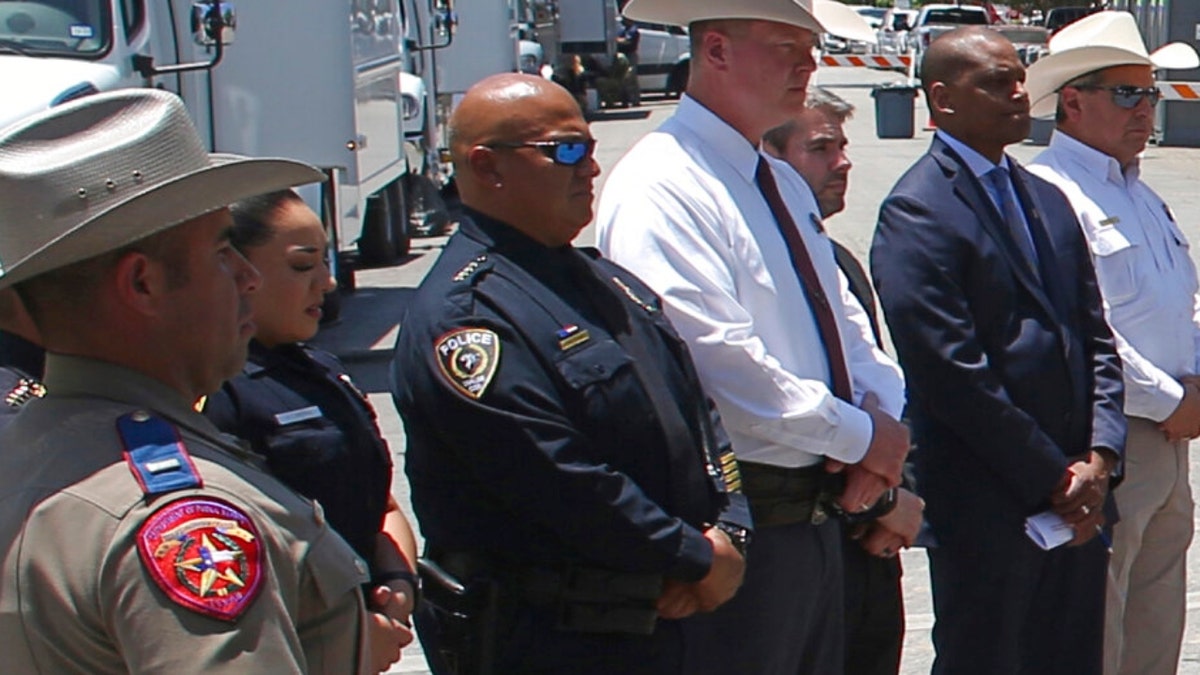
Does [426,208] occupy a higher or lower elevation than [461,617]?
lower

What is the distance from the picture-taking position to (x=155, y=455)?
1.75 metres

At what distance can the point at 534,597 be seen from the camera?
2.86 metres

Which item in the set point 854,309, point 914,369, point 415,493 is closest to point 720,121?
point 854,309

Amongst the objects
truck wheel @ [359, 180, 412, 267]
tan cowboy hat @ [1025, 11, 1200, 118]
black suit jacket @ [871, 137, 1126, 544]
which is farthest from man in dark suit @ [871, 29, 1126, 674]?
truck wheel @ [359, 180, 412, 267]

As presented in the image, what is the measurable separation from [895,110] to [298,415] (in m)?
22.4

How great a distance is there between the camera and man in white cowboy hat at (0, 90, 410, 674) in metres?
1.68

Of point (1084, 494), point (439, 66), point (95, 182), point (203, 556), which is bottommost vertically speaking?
point (439, 66)

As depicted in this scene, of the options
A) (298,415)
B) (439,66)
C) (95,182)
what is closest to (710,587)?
(298,415)

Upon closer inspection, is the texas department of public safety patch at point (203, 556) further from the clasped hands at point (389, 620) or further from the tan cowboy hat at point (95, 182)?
the clasped hands at point (389, 620)

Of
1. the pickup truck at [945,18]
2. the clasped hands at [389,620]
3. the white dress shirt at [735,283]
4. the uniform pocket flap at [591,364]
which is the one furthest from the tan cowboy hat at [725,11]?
the pickup truck at [945,18]

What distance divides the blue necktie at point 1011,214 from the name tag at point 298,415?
1.84 meters

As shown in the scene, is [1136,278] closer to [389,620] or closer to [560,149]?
[560,149]

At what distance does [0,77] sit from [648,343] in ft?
19.2

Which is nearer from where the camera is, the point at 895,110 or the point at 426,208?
the point at 426,208
